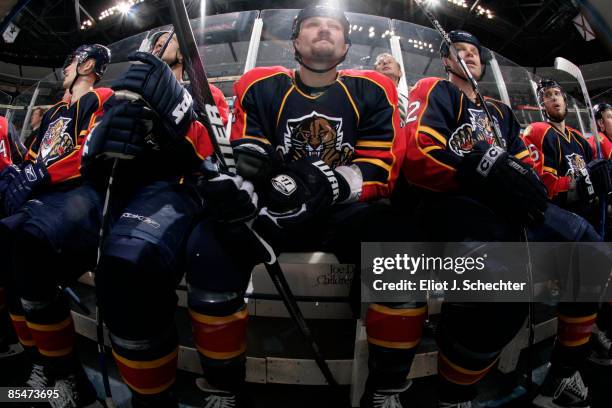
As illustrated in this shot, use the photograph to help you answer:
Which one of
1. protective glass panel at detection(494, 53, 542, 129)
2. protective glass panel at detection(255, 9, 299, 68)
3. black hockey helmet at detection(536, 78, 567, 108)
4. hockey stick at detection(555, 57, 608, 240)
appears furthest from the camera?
protective glass panel at detection(494, 53, 542, 129)

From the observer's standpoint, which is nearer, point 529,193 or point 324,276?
point 529,193

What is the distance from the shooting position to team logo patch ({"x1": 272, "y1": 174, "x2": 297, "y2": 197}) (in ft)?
3.91

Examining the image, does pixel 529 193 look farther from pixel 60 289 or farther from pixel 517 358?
pixel 60 289

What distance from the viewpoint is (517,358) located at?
1.90 m

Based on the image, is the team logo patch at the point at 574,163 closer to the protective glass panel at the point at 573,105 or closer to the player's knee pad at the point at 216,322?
the player's knee pad at the point at 216,322

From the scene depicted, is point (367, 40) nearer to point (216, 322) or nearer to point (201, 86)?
point (201, 86)

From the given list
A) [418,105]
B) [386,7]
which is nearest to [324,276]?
[418,105]

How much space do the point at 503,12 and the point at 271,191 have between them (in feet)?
43.2

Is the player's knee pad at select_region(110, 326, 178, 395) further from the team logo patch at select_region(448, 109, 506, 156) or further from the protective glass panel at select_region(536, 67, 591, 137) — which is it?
the protective glass panel at select_region(536, 67, 591, 137)

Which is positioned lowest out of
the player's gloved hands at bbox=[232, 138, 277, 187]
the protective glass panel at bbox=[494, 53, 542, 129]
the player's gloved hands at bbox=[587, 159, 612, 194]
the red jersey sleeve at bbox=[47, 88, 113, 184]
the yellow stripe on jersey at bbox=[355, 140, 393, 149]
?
the protective glass panel at bbox=[494, 53, 542, 129]

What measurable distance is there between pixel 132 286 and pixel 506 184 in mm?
1477

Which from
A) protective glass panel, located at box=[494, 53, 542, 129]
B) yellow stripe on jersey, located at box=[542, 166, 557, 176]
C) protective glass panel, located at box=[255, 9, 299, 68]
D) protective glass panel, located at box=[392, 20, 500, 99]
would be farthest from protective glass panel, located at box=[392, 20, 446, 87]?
yellow stripe on jersey, located at box=[542, 166, 557, 176]

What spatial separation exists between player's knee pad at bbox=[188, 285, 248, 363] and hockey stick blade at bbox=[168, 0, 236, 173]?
447 millimetres

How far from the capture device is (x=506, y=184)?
1.34m
